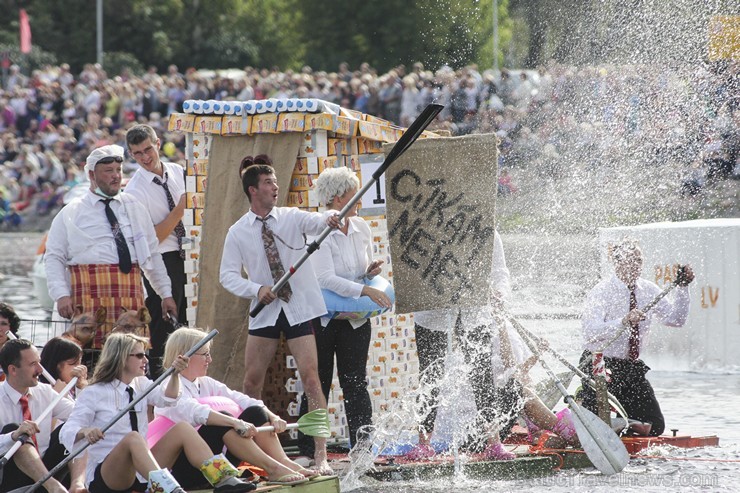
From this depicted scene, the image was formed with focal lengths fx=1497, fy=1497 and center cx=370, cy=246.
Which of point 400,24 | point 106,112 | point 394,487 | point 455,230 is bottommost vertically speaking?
point 394,487

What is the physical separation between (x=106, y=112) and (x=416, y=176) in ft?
83.6

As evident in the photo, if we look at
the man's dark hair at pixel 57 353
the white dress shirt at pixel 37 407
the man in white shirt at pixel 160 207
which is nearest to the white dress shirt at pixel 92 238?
the man in white shirt at pixel 160 207

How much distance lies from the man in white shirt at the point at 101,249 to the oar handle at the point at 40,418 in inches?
55.7

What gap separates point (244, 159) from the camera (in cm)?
980

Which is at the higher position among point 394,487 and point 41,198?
point 41,198

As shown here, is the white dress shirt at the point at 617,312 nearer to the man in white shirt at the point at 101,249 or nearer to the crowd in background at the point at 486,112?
the man in white shirt at the point at 101,249

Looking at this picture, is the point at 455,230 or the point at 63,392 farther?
the point at 455,230

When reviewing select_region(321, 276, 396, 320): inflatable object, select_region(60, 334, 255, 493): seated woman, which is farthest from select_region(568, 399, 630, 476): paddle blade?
select_region(60, 334, 255, 493): seated woman

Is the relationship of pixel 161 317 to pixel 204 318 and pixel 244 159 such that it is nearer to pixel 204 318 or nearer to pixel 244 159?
pixel 204 318

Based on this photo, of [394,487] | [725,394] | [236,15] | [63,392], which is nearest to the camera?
[63,392]

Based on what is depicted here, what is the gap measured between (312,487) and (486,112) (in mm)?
19750

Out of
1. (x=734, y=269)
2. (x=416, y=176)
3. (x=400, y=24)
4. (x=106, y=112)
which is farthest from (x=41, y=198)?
(x=416, y=176)

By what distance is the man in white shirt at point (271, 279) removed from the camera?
8922 mm

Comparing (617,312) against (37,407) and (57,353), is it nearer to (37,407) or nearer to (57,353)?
(57,353)
